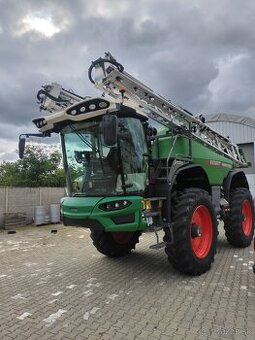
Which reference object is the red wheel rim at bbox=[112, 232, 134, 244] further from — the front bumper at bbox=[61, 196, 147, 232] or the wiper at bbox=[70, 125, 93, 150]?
the wiper at bbox=[70, 125, 93, 150]

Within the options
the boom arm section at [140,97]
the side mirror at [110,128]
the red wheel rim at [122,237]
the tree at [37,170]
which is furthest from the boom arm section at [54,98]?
the tree at [37,170]

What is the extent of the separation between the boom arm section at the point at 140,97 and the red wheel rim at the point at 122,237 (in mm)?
2510

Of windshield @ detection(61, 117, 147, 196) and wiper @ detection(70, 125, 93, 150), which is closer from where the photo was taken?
windshield @ detection(61, 117, 147, 196)

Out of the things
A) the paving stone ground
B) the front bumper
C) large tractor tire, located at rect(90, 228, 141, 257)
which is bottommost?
the paving stone ground

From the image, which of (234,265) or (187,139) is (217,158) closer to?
(187,139)

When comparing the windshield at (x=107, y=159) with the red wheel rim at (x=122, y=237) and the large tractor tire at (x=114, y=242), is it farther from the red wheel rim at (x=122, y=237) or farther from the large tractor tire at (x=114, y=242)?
the red wheel rim at (x=122, y=237)

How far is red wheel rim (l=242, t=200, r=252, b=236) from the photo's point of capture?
9.56 meters

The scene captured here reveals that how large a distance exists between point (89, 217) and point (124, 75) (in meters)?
2.53

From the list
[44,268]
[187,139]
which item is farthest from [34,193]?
[187,139]

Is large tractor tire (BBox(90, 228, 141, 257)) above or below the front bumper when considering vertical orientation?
below

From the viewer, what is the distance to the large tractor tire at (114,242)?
781 centimetres

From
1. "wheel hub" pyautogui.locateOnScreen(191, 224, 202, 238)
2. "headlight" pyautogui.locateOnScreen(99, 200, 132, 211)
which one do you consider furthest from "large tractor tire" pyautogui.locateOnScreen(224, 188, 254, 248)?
"headlight" pyautogui.locateOnScreen(99, 200, 132, 211)

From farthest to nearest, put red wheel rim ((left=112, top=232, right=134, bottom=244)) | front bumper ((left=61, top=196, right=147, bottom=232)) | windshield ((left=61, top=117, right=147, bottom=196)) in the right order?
red wheel rim ((left=112, top=232, right=134, bottom=244))
windshield ((left=61, top=117, right=147, bottom=196))
front bumper ((left=61, top=196, right=147, bottom=232))

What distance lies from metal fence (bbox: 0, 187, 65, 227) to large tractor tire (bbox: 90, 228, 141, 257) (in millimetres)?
7715
